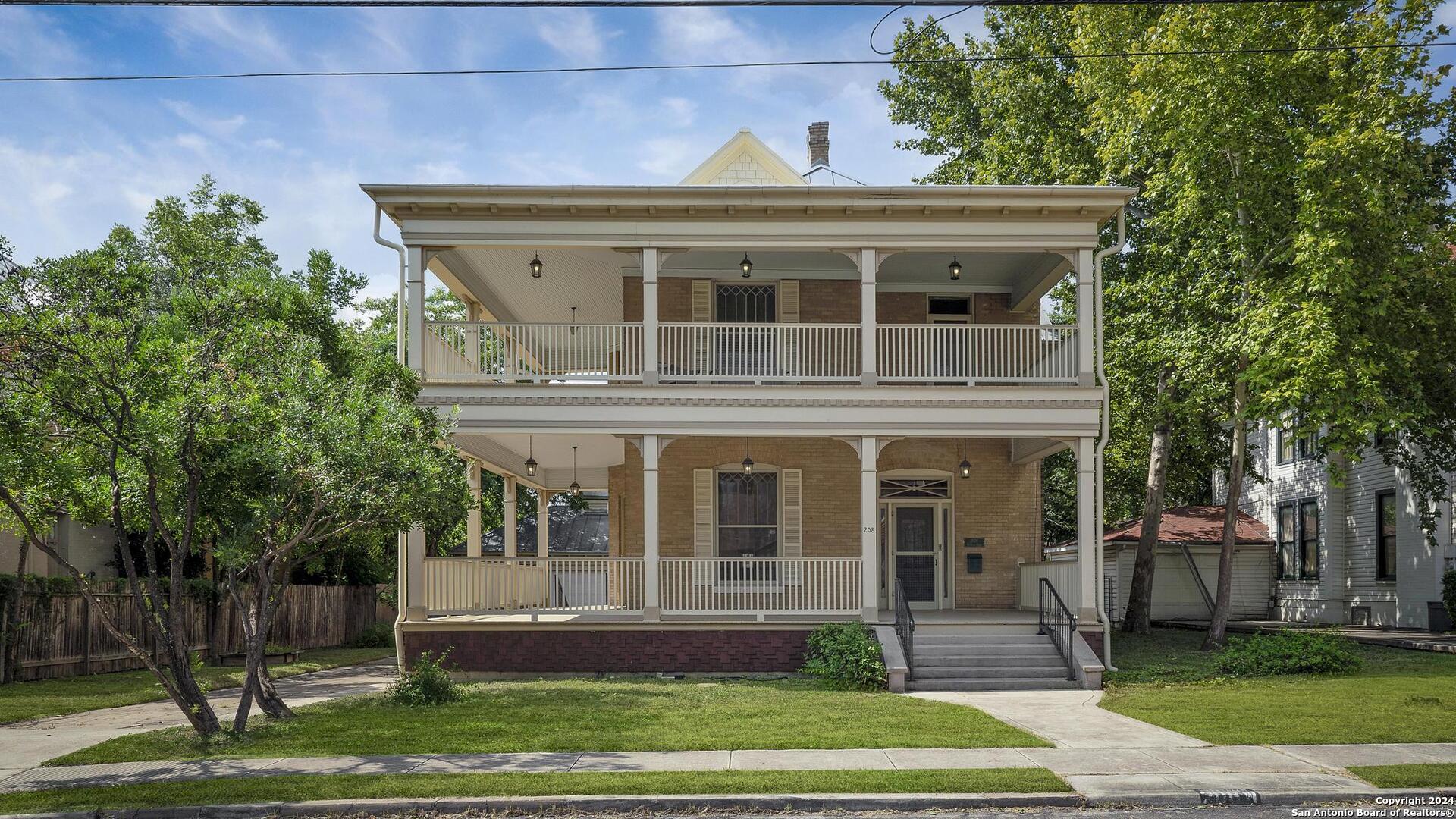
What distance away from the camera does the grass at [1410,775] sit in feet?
28.6

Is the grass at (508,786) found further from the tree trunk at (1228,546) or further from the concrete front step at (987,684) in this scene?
the tree trunk at (1228,546)

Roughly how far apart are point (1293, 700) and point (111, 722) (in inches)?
515

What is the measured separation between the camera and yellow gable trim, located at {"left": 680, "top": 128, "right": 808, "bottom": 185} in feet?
70.5

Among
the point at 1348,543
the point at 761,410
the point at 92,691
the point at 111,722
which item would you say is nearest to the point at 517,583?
the point at 761,410

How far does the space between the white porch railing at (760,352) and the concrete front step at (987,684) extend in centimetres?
459

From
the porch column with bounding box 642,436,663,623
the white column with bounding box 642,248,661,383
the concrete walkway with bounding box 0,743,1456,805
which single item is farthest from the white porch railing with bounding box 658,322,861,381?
the concrete walkway with bounding box 0,743,1456,805

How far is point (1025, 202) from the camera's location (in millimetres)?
17062

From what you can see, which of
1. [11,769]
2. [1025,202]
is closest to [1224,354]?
Answer: [1025,202]

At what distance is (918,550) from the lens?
68.0 feet

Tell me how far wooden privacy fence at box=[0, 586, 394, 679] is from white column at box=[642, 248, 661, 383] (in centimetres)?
601

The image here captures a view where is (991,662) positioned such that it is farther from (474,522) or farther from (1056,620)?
(474,522)

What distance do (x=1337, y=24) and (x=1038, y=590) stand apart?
10.2 metres

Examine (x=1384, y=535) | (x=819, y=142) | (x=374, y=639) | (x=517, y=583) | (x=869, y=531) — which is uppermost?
(x=819, y=142)

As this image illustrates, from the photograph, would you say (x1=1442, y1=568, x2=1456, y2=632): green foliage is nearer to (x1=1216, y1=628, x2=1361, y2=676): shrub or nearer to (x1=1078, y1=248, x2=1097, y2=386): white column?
(x1=1216, y1=628, x2=1361, y2=676): shrub
